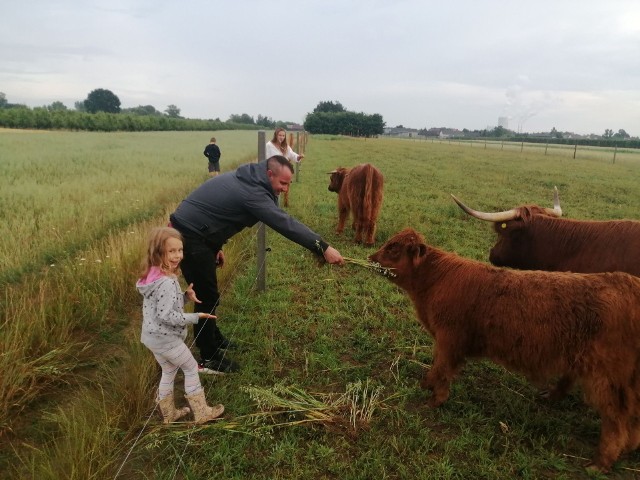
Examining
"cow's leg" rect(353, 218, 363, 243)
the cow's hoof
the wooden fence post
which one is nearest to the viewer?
the cow's hoof

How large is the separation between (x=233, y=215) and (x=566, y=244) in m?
3.74

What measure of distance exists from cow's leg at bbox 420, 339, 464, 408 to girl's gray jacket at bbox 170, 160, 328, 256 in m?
1.36

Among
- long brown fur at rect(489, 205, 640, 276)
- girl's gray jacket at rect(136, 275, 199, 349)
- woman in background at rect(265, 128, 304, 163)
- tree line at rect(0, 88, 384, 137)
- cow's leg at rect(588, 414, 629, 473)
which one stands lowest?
cow's leg at rect(588, 414, 629, 473)

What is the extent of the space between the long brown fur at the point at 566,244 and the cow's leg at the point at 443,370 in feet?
6.66

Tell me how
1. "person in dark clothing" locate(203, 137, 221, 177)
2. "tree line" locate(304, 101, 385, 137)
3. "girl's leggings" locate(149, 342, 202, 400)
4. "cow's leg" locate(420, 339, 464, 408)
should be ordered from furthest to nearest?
"tree line" locate(304, 101, 385, 137), "person in dark clothing" locate(203, 137, 221, 177), "cow's leg" locate(420, 339, 464, 408), "girl's leggings" locate(149, 342, 202, 400)

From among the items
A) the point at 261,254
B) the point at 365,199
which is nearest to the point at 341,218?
the point at 365,199

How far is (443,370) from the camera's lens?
134 inches

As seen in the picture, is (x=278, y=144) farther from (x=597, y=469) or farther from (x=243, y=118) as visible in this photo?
(x=243, y=118)

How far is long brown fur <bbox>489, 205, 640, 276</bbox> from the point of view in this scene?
4105 millimetres

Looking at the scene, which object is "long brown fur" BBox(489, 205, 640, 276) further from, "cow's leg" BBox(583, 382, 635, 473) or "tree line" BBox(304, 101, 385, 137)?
"tree line" BBox(304, 101, 385, 137)

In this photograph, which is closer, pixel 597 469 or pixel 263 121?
pixel 597 469

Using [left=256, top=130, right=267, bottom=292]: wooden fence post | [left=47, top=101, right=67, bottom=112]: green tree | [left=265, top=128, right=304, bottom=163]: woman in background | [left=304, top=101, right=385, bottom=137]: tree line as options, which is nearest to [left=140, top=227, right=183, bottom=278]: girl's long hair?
[left=256, top=130, right=267, bottom=292]: wooden fence post

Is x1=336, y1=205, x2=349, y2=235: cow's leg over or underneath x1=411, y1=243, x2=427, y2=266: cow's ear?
underneath

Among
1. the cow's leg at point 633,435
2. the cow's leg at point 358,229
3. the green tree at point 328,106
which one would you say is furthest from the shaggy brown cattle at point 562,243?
the green tree at point 328,106
